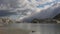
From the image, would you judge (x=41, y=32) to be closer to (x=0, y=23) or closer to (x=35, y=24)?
(x=35, y=24)

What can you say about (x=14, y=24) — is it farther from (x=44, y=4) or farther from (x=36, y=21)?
(x=44, y=4)

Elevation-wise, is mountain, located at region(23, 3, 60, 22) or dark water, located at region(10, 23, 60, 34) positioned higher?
mountain, located at region(23, 3, 60, 22)

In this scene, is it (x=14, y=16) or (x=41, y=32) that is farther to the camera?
(x=14, y=16)

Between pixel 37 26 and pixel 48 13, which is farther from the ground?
pixel 48 13

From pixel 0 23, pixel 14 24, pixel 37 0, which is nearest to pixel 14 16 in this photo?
pixel 14 24

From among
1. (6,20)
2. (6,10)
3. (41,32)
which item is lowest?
(41,32)

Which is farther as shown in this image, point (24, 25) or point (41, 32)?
point (24, 25)

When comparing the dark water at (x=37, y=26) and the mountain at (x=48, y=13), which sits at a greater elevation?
the mountain at (x=48, y=13)

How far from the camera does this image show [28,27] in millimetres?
3135

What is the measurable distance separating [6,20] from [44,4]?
1070mm

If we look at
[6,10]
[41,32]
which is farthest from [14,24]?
[41,32]

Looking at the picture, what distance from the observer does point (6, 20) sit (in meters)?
3.16

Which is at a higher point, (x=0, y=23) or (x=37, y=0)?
(x=37, y=0)

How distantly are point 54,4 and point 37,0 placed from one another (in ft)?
1.48
